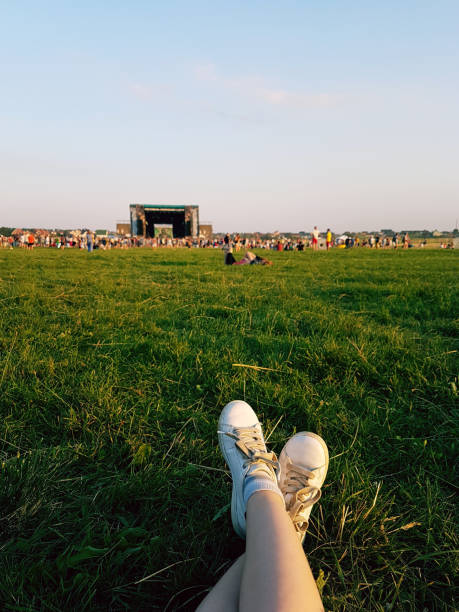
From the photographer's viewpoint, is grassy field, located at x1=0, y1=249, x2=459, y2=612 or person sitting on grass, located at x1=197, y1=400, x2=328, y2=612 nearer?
person sitting on grass, located at x1=197, y1=400, x2=328, y2=612

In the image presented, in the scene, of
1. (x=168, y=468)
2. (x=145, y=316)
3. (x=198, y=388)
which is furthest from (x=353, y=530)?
(x=145, y=316)

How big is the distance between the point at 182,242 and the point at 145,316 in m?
46.5

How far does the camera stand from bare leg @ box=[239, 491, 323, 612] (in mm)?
A: 871

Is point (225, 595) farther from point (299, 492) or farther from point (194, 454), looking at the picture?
point (194, 454)

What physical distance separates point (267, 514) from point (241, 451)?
0.34 meters

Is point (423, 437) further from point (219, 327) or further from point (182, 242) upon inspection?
point (182, 242)

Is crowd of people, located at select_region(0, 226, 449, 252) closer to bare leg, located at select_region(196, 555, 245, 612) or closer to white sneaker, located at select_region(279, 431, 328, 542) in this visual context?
white sneaker, located at select_region(279, 431, 328, 542)

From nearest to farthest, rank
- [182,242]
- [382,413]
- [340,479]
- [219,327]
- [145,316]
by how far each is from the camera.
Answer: [340,479] → [382,413] → [219,327] → [145,316] → [182,242]

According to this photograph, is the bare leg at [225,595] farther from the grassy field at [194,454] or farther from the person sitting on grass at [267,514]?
the grassy field at [194,454]

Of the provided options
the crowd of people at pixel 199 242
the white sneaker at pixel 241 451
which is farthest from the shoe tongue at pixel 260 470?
the crowd of people at pixel 199 242

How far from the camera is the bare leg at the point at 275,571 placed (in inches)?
34.3

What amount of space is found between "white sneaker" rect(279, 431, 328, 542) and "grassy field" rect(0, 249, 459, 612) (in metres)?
0.06

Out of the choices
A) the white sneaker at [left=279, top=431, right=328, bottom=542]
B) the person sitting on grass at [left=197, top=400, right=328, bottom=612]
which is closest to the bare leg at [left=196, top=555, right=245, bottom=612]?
the person sitting on grass at [left=197, top=400, right=328, bottom=612]

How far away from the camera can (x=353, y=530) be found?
1196 millimetres
